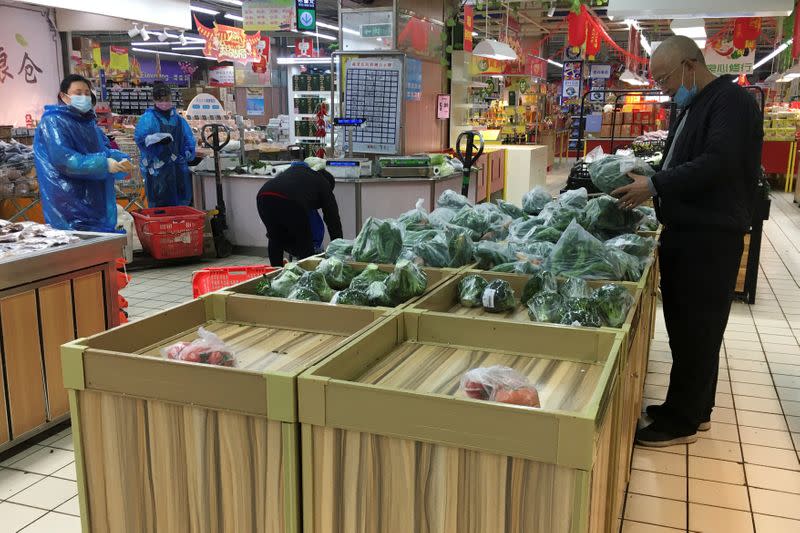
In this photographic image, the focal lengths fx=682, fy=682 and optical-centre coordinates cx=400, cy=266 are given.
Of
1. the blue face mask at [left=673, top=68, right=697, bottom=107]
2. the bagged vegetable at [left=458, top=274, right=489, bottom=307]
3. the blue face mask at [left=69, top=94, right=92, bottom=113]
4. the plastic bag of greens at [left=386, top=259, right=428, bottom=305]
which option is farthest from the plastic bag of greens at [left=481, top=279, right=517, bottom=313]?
the blue face mask at [left=69, top=94, right=92, bottom=113]

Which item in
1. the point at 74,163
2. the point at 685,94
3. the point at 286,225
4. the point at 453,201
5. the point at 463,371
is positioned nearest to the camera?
the point at 463,371

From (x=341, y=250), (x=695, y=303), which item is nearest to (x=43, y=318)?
(x=341, y=250)

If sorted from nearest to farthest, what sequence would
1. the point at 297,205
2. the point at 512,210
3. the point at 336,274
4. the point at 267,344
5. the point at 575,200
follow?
the point at 267,344 → the point at 336,274 → the point at 575,200 → the point at 512,210 → the point at 297,205

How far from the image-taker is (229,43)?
49.0 feet

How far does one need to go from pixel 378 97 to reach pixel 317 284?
20.7 feet

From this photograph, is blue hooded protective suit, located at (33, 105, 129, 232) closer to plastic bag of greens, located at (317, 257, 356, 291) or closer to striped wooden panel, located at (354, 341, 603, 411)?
plastic bag of greens, located at (317, 257, 356, 291)

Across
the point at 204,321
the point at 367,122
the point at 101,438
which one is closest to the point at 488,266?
the point at 204,321

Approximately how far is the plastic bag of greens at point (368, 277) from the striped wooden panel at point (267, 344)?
0.98ft

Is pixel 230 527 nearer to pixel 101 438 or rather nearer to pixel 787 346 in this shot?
pixel 101 438

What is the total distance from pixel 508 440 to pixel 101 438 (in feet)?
3.75

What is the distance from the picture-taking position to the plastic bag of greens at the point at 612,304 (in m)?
2.28

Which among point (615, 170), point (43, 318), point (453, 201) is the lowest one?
point (43, 318)

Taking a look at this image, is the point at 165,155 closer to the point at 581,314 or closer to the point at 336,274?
the point at 336,274

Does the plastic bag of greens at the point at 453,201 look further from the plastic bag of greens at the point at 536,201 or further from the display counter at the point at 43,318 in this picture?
the display counter at the point at 43,318
